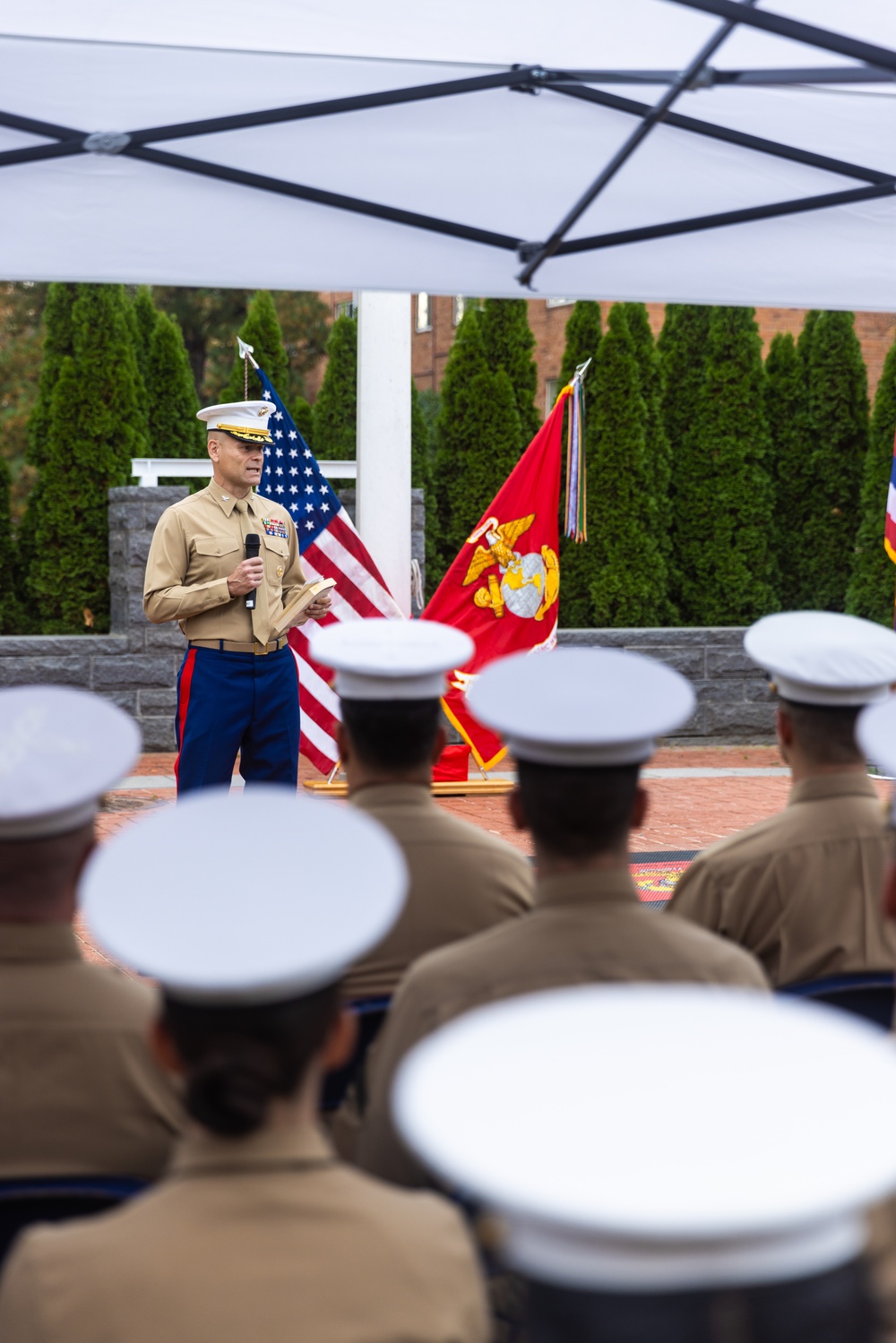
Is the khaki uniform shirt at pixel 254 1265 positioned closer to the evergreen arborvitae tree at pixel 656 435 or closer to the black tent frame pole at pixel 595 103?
the black tent frame pole at pixel 595 103

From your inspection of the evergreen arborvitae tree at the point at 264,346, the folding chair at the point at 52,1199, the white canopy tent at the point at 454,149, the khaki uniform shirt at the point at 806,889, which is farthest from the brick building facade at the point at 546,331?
the folding chair at the point at 52,1199

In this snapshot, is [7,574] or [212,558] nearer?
[212,558]

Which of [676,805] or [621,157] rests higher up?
[621,157]

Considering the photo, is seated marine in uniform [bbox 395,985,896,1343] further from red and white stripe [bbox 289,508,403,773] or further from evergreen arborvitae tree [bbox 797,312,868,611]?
evergreen arborvitae tree [bbox 797,312,868,611]

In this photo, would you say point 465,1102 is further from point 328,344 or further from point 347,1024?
point 328,344

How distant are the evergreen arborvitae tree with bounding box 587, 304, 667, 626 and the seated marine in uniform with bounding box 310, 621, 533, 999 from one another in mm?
9643

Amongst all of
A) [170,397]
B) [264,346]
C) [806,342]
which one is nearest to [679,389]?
[806,342]

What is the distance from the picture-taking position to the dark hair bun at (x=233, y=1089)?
1.20m

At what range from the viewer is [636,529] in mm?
12344

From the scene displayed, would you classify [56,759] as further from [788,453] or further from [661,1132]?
[788,453]

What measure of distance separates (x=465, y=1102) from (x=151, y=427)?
12720 mm

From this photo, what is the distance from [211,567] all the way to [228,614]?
0.60 ft

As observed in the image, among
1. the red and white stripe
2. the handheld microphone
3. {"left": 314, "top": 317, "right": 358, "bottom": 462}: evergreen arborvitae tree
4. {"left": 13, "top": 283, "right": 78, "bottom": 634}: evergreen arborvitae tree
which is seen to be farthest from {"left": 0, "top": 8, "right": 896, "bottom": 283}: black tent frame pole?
{"left": 314, "top": 317, "right": 358, "bottom": 462}: evergreen arborvitae tree

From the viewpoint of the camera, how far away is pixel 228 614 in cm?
496
